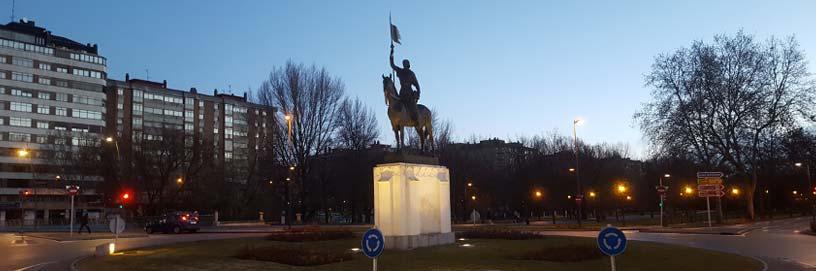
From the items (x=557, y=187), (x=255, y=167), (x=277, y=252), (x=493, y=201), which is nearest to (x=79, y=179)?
(x=255, y=167)

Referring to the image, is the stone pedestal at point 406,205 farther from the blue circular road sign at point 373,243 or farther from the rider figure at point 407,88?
the blue circular road sign at point 373,243

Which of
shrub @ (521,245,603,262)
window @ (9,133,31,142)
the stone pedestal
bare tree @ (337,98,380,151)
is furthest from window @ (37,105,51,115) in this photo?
shrub @ (521,245,603,262)

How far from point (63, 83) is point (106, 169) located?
59.3m

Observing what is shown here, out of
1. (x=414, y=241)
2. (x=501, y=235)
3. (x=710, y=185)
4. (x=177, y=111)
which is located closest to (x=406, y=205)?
(x=414, y=241)

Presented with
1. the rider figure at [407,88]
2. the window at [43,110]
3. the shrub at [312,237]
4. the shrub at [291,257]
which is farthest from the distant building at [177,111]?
the shrub at [291,257]

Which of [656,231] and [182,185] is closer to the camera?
[656,231]

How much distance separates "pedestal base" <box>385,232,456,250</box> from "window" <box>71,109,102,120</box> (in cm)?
11113

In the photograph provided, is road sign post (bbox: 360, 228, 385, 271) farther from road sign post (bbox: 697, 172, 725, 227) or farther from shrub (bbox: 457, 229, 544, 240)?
road sign post (bbox: 697, 172, 725, 227)

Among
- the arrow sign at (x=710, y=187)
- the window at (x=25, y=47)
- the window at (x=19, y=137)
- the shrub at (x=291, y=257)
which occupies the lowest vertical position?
the shrub at (x=291, y=257)

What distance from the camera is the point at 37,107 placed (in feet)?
365

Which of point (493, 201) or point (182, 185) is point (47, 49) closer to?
point (182, 185)

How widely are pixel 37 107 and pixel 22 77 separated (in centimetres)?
573

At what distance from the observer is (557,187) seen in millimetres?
79438

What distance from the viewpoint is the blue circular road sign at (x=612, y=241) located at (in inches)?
380
